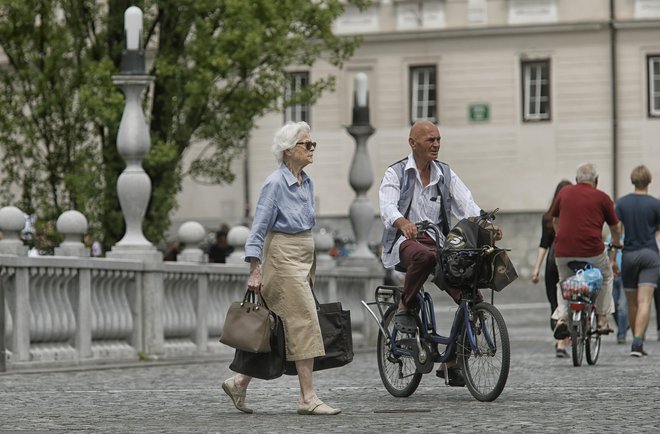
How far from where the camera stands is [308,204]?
39.9 ft

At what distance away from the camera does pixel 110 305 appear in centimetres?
1931

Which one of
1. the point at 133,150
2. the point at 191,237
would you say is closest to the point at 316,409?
the point at 133,150

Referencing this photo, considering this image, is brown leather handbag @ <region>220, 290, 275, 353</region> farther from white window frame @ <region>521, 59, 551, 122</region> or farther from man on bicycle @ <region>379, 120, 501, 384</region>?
white window frame @ <region>521, 59, 551, 122</region>

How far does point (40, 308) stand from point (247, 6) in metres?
11.0

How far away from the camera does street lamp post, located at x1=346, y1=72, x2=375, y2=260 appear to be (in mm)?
26844

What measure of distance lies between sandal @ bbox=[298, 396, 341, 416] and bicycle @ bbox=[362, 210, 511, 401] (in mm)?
780

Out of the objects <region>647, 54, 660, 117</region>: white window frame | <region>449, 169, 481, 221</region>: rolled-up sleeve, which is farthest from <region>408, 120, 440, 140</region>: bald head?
<region>647, 54, 660, 117</region>: white window frame

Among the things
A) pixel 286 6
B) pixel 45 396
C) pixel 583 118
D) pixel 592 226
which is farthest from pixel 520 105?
pixel 45 396

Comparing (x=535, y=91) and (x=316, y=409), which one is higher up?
(x=535, y=91)

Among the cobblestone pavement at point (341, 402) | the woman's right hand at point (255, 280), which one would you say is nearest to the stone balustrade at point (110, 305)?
the cobblestone pavement at point (341, 402)

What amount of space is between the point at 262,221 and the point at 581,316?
6.13m

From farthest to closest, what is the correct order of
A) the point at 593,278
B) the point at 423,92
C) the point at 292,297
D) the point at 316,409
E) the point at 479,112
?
the point at 423,92
the point at 479,112
the point at 593,278
the point at 292,297
the point at 316,409

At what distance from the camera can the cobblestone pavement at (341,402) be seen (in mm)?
10883

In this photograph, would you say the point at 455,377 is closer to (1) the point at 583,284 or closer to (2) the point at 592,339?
(1) the point at 583,284
